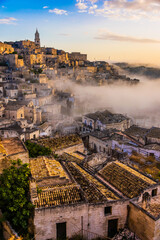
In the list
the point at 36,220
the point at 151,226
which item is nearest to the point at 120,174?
the point at 151,226

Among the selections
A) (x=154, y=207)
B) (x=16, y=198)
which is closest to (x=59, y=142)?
(x=16, y=198)

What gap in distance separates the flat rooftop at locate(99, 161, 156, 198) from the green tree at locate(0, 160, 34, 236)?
224 inches

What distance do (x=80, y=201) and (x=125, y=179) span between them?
4.72 metres

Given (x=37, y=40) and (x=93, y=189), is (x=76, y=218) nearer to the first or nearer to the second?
(x=93, y=189)

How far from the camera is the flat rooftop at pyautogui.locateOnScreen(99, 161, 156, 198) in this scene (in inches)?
516

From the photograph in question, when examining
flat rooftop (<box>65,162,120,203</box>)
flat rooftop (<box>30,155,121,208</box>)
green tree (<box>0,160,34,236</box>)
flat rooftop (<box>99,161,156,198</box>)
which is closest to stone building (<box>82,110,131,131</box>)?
flat rooftop (<box>99,161,156,198</box>)

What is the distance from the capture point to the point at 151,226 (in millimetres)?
10461

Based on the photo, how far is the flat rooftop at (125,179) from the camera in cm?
1311

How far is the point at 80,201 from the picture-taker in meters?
10.7

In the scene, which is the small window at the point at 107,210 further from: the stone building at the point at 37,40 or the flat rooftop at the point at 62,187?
the stone building at the point at 37,40

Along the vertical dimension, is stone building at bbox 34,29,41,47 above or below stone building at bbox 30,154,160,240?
above

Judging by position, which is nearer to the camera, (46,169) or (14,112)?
(46,169)

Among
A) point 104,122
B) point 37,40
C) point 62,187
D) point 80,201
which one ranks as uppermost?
point 37,40

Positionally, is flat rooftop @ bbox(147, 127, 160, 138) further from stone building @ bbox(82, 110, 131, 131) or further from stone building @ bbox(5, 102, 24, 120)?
stone building @ bbox(5, 102, 24, 120)
